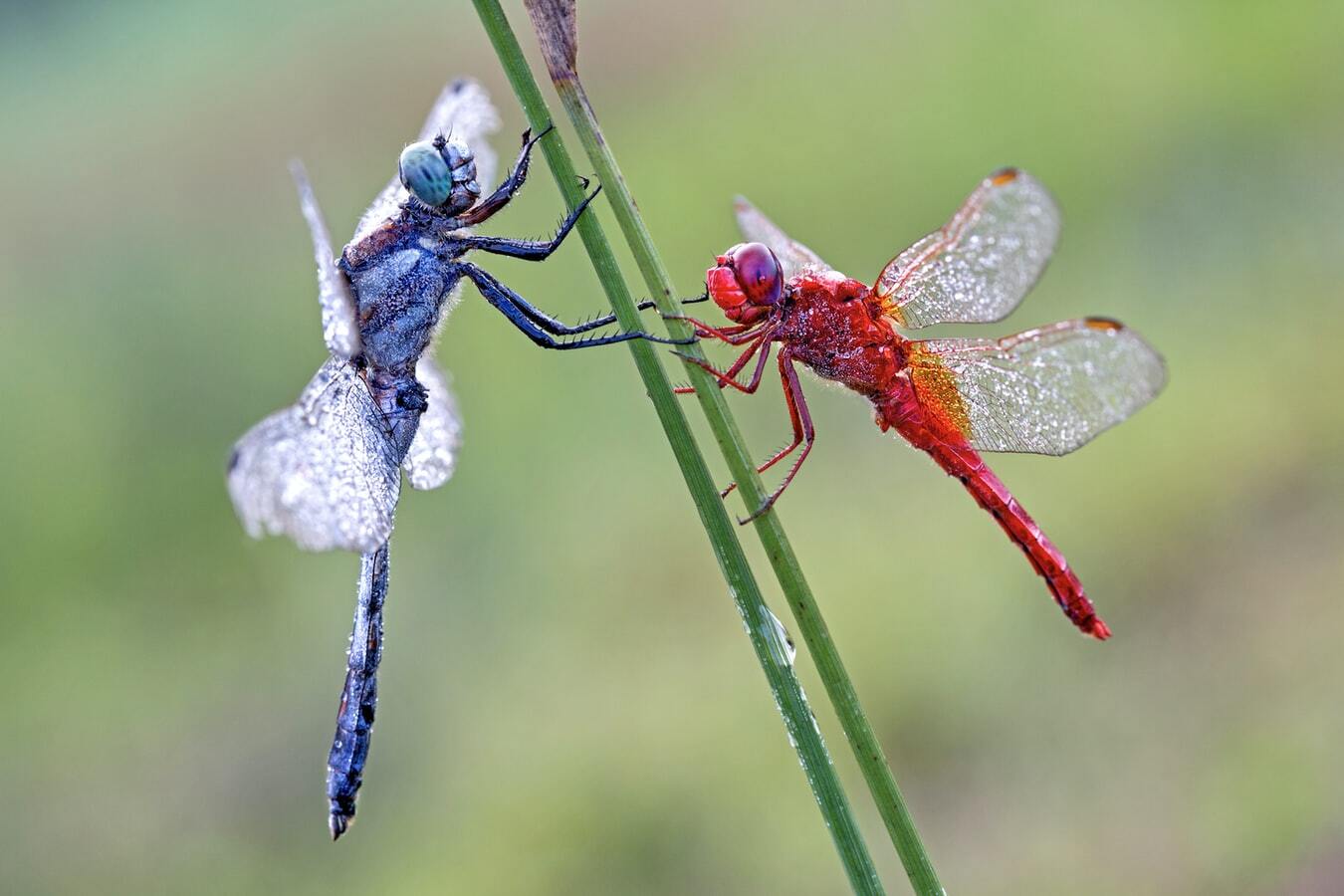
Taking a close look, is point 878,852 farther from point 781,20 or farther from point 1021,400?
point 781,20

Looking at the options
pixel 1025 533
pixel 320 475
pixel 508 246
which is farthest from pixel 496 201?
pixel 1025 533

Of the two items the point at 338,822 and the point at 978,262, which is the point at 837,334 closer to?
the point at 978,262

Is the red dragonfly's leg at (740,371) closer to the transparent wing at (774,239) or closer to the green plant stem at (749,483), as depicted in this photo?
the green plant stem at (749,483)

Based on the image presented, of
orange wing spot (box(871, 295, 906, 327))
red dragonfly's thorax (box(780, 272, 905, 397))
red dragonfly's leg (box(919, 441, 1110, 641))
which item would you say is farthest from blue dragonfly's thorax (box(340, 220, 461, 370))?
red dragonfly's leg (box(919, 441, 1110, 641))

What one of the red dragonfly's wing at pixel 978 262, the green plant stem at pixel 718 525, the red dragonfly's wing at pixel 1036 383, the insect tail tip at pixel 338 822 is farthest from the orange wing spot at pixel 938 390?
the insect tail tip at pixel 338 822

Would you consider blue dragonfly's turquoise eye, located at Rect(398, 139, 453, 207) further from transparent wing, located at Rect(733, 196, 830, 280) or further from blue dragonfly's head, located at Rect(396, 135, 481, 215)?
transparent wing, located at Rect(733, 196, 830, 280)

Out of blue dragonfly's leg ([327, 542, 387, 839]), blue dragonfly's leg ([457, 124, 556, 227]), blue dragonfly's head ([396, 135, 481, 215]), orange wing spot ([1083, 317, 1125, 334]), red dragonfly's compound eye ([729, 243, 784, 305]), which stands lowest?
orange wing spot ([1083, 317, 1125, 334])
